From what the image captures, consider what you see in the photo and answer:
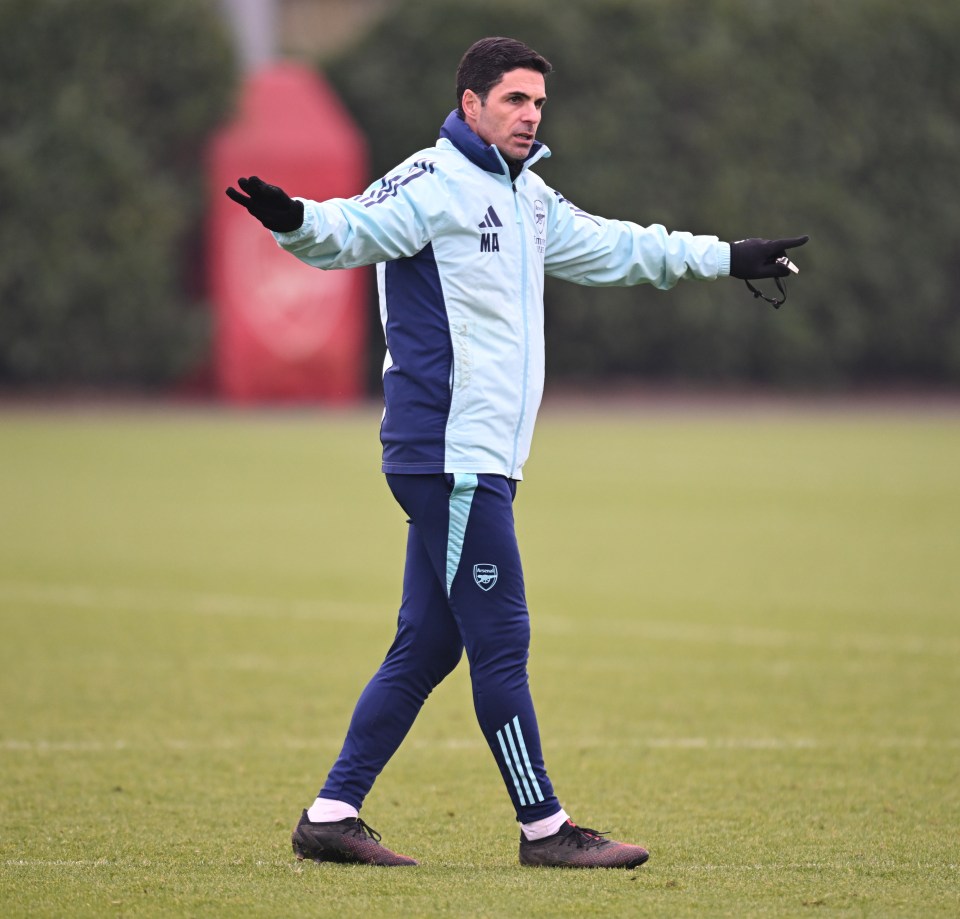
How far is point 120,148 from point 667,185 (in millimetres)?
9943

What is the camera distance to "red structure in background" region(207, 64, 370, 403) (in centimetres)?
2909

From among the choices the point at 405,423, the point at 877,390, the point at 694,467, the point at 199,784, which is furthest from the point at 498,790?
the point at 877,390

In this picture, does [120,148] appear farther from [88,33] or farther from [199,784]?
[199,784]

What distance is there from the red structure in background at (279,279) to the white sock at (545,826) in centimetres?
2370

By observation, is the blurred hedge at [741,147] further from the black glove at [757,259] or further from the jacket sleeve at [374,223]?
the jacket sleeve at [374,223]

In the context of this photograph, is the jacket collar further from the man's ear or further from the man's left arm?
the man's left arm

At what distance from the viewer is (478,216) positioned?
209 inches

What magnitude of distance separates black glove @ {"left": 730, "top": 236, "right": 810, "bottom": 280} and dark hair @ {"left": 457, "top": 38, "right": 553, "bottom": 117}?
2.89 feet

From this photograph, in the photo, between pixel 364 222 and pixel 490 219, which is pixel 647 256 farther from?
pixel 364 222

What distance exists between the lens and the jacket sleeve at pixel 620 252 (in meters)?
5.73

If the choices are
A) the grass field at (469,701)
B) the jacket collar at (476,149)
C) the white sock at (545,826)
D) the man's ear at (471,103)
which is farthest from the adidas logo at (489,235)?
the grass field at (469,701)

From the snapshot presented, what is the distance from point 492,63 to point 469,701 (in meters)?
4.34

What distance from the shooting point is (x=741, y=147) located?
33562 millimetres

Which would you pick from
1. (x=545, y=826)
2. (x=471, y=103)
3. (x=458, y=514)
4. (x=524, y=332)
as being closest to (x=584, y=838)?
(x=545, y=826)
